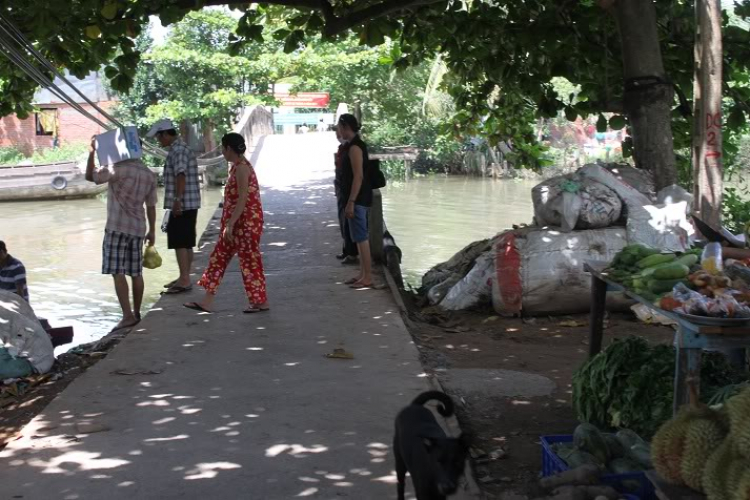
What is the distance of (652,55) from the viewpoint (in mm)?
9023

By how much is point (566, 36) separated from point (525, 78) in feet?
2.91

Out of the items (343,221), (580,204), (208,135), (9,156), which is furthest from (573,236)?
(9,156)

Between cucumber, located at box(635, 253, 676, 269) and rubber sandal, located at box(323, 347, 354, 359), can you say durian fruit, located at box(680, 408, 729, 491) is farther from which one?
rubber sandal, located at box(323, 347, 354, 359)

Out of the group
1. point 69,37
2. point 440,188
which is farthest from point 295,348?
point 440,188

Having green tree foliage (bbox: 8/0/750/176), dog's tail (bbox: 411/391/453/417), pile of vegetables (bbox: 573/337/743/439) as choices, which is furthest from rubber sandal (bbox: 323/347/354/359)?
green tree foliage (bbox: 8/0/750/176)

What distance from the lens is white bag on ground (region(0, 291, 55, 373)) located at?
23.6ft

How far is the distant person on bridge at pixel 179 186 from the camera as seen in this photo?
8297mm

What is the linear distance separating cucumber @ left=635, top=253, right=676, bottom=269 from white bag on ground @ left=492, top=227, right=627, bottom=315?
3.12 metres

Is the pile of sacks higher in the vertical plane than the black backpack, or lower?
lower

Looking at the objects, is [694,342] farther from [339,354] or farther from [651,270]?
[339,354]

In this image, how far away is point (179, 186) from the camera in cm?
838

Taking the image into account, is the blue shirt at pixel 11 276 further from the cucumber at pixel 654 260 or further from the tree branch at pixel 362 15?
the cucumber at pixel 654 260

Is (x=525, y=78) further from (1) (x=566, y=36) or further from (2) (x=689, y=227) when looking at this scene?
(2) (x=689, y=227)

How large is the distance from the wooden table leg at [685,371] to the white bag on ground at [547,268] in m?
4.13
